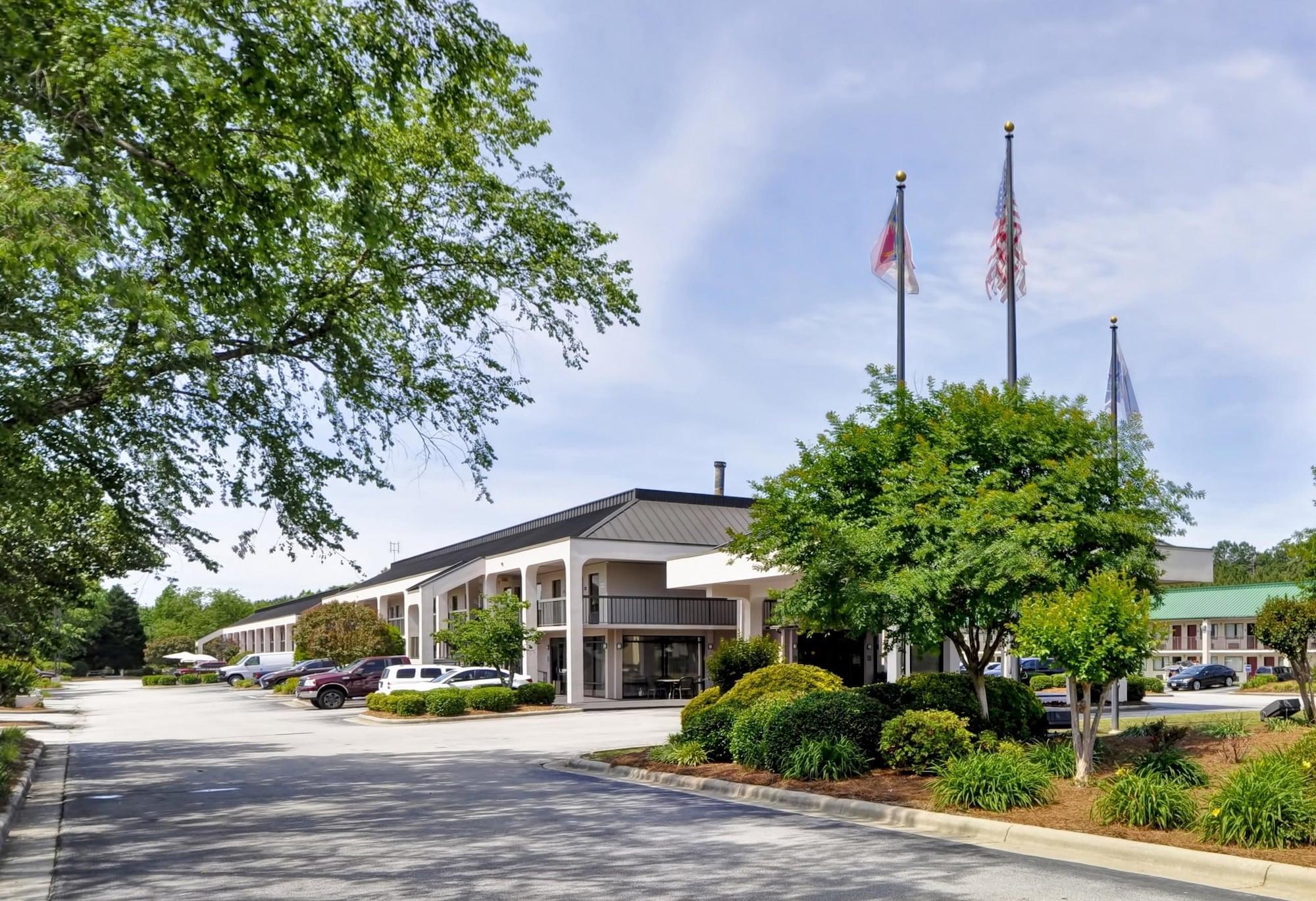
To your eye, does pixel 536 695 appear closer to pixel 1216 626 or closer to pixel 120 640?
pixel 1216 626

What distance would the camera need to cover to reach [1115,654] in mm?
12266

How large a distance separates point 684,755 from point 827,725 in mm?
2757

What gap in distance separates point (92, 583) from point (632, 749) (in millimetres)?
9352

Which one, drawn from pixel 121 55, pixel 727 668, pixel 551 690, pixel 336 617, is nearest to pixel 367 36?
pixel 121 55

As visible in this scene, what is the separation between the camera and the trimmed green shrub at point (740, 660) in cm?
2862

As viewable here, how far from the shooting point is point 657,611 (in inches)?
1614

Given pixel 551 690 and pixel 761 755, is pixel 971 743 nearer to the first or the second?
pixel 761 755

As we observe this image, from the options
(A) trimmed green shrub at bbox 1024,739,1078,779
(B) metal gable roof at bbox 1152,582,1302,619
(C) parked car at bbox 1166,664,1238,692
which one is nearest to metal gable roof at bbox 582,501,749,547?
(C) parked car at bbox 1166,664,1238,692

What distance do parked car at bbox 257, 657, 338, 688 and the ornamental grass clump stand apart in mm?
36371

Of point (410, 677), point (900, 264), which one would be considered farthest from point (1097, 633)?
point (410, 677)

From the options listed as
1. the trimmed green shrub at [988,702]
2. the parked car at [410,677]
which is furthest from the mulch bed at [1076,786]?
the parked car at [410,677]

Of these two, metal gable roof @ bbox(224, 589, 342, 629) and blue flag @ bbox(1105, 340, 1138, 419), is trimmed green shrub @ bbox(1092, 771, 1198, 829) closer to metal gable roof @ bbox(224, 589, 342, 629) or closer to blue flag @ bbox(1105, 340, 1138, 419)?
blue flag @ bbox(1105, 340, 1138, 419)

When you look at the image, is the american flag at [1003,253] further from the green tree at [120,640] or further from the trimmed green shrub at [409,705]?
the green tree at [120,640]

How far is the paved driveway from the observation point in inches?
348
